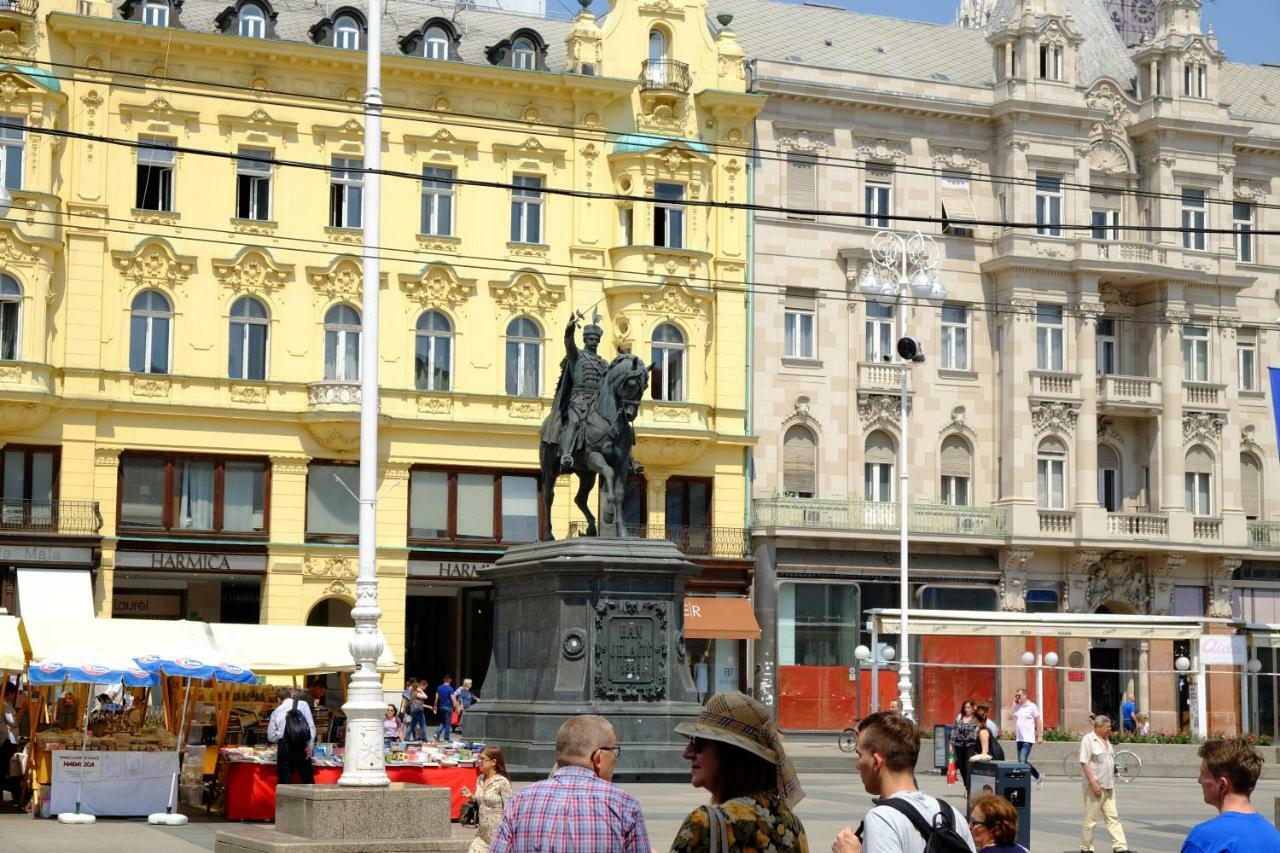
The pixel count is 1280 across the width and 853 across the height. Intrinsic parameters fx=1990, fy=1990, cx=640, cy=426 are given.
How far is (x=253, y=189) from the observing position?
161 ft

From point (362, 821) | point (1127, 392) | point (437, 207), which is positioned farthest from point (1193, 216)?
point (362, 821)

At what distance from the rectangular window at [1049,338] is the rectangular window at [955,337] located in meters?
1.96

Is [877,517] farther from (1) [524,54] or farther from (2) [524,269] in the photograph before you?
(1) [524,54]

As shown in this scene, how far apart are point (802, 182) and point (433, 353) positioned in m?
11.3

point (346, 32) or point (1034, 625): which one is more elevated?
point (346, 32)

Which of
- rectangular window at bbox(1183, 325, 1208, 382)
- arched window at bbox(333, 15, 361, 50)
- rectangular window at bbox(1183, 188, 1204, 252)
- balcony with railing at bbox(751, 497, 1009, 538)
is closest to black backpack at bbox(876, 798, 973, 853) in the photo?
balcony with railing at bbox(751, 497, 1009, 538)

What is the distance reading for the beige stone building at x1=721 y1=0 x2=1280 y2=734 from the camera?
5247cm

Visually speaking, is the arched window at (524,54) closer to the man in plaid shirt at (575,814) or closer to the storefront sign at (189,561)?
the storefront sign at (189,561)

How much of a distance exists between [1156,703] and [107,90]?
31.4m

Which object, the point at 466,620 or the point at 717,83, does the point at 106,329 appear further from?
the point at 717,83

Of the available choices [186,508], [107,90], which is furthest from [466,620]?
[107,90]

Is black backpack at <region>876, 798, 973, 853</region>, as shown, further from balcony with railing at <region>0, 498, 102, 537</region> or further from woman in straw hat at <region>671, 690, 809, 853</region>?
balcony with railing at <region>0, 498, 102, 537</region>

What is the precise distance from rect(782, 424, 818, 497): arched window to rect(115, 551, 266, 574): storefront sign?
1418 centimetres

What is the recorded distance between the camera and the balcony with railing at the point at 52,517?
45438 millimetres
